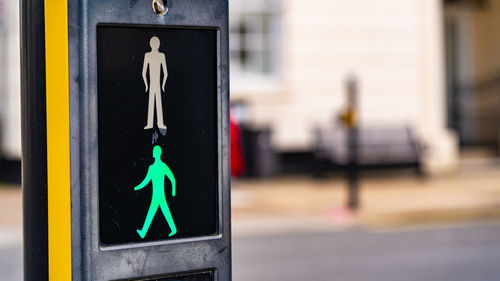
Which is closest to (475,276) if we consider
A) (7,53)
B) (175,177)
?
(175,177)

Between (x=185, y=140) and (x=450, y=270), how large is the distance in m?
5.50

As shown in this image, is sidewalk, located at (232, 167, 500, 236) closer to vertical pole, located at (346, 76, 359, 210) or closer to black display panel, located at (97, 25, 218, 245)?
vertical pole, located at (346, 76, 359, 210)

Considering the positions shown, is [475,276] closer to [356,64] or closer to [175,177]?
[175,177]

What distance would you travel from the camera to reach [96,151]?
2.08 meters

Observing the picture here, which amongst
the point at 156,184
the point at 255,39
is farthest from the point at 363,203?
the point at 156,184

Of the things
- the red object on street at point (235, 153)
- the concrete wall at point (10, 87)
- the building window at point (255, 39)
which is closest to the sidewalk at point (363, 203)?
the red object on street at point (235, 153)

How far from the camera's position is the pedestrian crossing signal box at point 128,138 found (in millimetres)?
2080

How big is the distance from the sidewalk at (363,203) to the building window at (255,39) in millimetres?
2183

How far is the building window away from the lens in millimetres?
15258

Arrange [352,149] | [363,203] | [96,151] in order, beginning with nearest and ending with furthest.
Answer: [96,151], [352,149], [363,203]

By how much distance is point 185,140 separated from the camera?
7.27 feet

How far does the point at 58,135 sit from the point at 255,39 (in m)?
13.4

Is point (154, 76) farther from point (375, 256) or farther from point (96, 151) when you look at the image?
point (375, 256)

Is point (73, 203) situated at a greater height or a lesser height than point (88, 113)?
lesser
